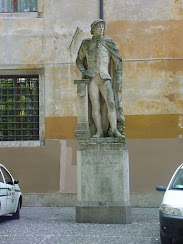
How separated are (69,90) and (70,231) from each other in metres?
6.60

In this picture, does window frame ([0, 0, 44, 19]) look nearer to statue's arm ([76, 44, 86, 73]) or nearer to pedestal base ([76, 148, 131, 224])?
statue's arm ([76, 44, 86, 73])

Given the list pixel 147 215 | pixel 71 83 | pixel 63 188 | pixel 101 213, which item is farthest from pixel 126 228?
pixel 71 83

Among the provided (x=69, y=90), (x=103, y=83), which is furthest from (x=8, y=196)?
(x=69, y=90)

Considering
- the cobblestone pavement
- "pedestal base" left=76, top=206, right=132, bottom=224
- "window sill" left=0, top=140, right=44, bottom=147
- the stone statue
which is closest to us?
the cobblestone pavement

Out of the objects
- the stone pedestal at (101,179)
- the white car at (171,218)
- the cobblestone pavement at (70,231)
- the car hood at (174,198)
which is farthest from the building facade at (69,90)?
the white car at (171,218)

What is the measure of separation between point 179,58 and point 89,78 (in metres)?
4.77

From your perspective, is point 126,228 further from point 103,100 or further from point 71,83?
point 71,83

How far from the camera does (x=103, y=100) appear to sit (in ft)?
38.0

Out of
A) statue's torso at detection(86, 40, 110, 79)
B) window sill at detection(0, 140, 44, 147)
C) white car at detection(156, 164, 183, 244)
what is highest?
statue's torso at detection(86, 40, 110, 79)

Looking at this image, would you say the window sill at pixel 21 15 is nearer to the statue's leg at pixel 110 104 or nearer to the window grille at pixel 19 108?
the window grille at pixel 19 108

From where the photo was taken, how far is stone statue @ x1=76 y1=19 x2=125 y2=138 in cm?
1133

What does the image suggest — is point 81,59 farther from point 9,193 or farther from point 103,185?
point 9,193

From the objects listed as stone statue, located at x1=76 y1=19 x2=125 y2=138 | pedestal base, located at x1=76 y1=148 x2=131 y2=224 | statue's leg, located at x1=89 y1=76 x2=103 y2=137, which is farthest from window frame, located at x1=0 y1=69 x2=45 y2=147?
pedestal base, located at x1=76 y1=148 x2=131 y2=224

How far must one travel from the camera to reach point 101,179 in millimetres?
10945
